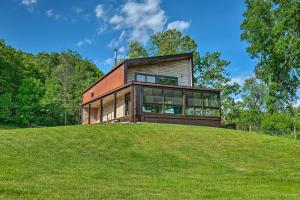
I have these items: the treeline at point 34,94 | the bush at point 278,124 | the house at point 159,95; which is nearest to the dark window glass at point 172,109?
the house at point 159,95

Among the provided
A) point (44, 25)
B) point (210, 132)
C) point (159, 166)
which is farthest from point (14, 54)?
point (159, 166)

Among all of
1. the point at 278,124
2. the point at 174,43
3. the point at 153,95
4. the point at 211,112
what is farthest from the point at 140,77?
the point at 174,43

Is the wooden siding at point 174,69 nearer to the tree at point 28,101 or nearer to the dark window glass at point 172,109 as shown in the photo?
the dark window glass at point 172,109

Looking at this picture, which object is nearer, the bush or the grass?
the grass

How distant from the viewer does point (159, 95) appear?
21.0 meters

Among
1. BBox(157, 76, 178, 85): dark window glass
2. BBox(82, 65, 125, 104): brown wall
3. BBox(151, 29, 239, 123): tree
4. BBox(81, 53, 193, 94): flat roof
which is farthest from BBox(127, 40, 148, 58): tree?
BBox(157, 76, 178, 85): dark window glass

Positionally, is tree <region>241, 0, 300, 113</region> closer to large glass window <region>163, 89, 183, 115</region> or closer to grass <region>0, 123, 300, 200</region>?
large glass window <region>163, 89, 183, 115</region>

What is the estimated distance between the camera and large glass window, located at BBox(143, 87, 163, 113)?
2083 centimetres

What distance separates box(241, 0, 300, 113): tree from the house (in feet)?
34.6

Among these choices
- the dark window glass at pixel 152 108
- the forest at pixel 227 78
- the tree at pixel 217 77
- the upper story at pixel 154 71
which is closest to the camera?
the dark window glass at pixel 152 108

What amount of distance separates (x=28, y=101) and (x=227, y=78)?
22371 millimetres

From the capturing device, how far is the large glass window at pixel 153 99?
2083 cm

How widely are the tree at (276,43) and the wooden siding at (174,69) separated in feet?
34.7

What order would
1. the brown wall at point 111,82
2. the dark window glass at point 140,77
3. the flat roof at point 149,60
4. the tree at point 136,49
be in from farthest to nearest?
the tree at point 136,49 < the dark window glass at point 140,77 < the brown wall at point 111,82 < the flat roof at point 149,60
